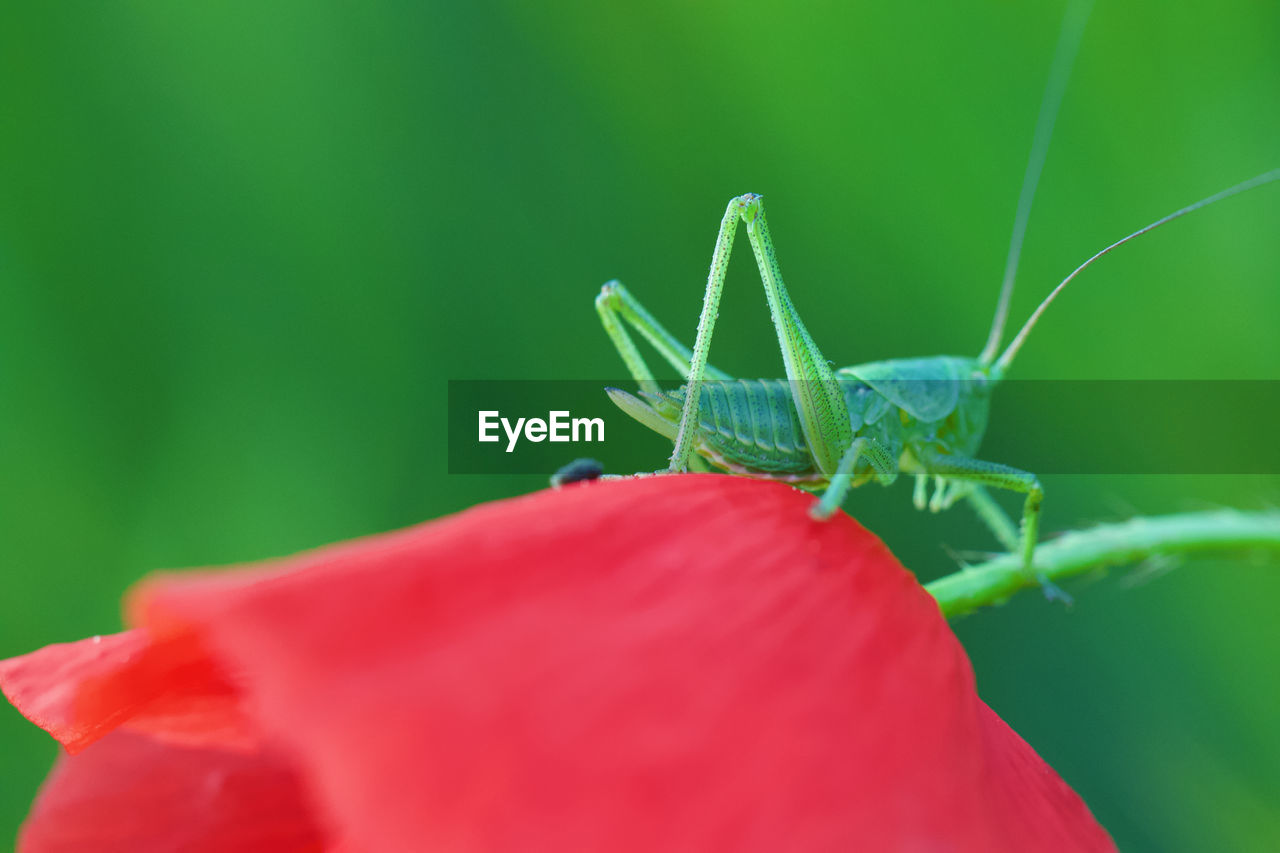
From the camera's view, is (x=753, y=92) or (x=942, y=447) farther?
(x=942, y=447)

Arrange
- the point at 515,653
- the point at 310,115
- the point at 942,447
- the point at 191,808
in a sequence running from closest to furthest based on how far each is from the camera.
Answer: the point at 515,653 < the point at 191,808 < the point at 310,115 < the point at 942,447

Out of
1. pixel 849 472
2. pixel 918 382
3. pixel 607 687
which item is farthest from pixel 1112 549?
pixel 918 382

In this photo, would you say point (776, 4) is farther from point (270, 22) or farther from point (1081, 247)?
point (270, 22)

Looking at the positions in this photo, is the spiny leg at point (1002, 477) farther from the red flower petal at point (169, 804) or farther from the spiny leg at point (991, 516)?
the red flower petal at point (169, 804)

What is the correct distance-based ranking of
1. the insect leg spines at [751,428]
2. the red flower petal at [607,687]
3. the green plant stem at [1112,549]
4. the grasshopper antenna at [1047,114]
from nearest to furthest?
the red flower petal at [607,687], the green plant stem at [1112,549], the grasshopper antenna at [1047,114], the insect leg spines at [751,428]

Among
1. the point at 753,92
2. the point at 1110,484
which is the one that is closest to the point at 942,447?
the point at 1110,484

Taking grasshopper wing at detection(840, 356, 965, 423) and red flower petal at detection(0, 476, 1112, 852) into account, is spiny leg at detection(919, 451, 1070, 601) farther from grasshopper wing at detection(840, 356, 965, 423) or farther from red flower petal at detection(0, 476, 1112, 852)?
red flower petal at detection(0, 476, 1112, 852)

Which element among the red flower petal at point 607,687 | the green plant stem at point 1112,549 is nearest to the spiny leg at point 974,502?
the green plant stem at point 1112,549
